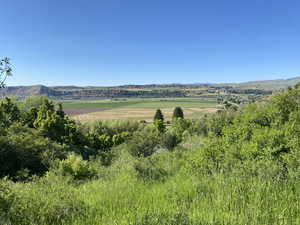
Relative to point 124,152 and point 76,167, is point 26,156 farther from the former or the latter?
point 124,152

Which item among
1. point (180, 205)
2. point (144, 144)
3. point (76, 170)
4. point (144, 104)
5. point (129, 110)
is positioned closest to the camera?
point (180, 205)

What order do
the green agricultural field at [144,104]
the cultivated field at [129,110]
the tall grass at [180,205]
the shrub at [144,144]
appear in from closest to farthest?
the tall grass at [180,205], the shrub at [144,144], the cultivated field at [129,110], the green agricultural field at [144,104]

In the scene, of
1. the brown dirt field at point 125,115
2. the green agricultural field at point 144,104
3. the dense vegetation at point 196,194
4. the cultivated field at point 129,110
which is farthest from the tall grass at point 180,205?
the green agricultural field at point 144,104

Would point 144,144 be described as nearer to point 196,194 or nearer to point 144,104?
point 196,194

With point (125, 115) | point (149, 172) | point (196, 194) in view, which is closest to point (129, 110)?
point (125, 115)

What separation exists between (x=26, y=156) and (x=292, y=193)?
16751mm

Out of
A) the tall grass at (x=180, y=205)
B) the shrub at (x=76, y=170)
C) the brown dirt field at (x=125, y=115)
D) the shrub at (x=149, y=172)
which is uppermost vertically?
the tall grass at (x=180, y=205)

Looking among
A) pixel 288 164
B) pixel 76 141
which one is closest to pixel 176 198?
pixel 288 164

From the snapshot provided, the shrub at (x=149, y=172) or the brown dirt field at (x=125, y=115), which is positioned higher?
the shrub at (x=149, y=172)

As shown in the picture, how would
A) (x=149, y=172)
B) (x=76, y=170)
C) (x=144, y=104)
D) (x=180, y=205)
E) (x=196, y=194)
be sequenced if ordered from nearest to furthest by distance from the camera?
(x=180, y=205)
(x=196, y=194)
(x=149, y=172)
(x=76, y=170)
(x=144, y=104)

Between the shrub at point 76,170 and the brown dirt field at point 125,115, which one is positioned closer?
the shrub at point 76,170

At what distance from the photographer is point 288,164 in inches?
209

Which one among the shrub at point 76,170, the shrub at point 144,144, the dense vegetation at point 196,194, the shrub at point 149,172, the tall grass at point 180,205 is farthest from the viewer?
the shrub at point 144,144

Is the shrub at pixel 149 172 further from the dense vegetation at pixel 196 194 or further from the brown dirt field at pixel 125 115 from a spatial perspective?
the brown dirt field at pixel 125 115
